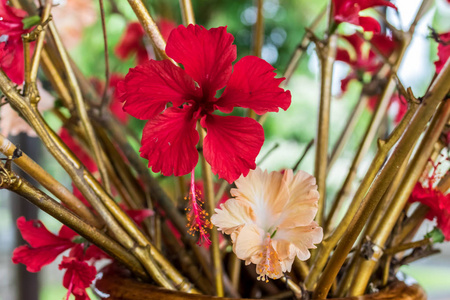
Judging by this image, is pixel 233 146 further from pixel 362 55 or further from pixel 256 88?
pixel 362 55

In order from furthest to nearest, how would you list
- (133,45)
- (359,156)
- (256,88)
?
1. (133,45)
2. (359,156)
3. (256,88)

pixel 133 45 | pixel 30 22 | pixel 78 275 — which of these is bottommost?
pixel 78 275

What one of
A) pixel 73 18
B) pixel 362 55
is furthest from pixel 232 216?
pixel 73 18

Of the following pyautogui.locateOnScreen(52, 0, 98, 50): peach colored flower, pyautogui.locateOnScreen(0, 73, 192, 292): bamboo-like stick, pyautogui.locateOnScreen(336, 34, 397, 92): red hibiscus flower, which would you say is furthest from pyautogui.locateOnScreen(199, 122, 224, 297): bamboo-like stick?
pyautogui.locateOnScreen(52, 0, 98, 50): peach colored flower

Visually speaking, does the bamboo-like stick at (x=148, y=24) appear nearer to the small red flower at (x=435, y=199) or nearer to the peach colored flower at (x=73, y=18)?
the small red flower at (x=435, y=199)

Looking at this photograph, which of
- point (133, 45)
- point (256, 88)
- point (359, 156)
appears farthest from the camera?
point (133, 45)

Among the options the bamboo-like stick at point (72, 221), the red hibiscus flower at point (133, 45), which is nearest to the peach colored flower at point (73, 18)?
the red hibiscus flower at point (133, 45)
